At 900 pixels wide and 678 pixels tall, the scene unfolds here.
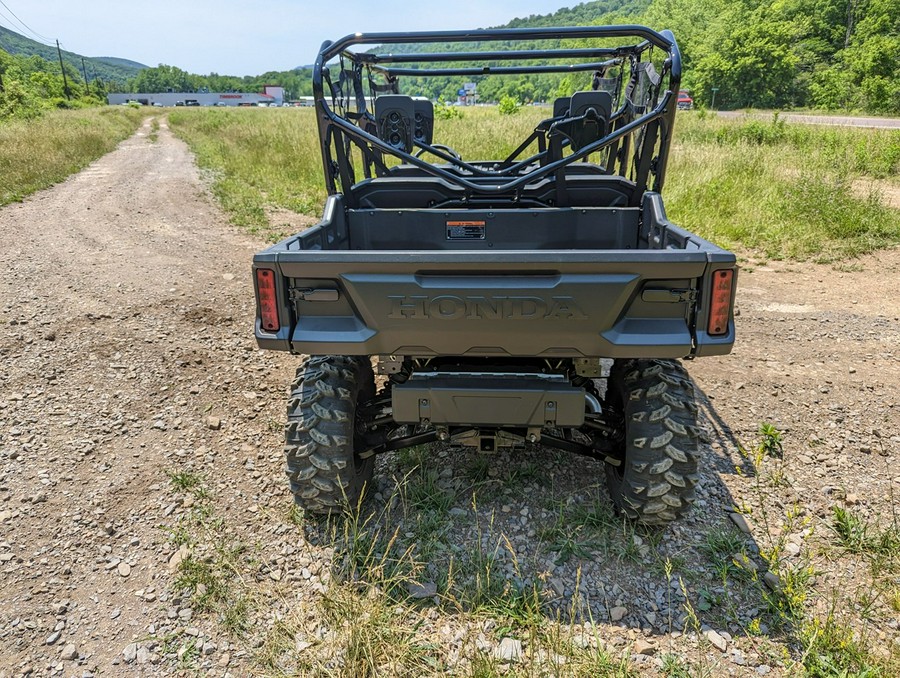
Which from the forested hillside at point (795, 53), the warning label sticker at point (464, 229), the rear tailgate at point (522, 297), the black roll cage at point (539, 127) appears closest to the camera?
the rear tailgate at point (522, 297)

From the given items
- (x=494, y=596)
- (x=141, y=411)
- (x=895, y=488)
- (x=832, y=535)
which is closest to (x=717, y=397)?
(x=895, y=488)

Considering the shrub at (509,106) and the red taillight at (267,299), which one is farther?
the shrub at (509,106)

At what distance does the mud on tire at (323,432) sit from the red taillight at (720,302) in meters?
1.48

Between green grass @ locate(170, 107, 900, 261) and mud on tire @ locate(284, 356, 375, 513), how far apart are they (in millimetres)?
5987

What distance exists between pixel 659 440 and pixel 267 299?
5.47ft

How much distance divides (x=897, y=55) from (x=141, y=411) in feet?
145

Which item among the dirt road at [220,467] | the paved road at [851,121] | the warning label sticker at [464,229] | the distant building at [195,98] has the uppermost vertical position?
the distant building at [195,98]

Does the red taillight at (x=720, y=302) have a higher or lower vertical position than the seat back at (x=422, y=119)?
lower

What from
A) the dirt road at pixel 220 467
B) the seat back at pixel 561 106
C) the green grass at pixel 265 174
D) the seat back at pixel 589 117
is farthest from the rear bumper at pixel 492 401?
the green grass at pixel 265 174

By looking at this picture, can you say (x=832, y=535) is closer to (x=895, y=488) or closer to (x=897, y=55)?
(x=895, y=488)

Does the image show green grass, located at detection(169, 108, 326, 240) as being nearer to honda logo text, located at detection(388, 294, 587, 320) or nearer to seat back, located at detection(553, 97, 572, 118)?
seat back, located at detection(553, 97, 572, 118)

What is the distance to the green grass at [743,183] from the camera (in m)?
7.52

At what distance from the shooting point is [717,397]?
396cm

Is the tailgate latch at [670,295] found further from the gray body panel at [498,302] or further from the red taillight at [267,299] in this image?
the red taillight at [267,299]
